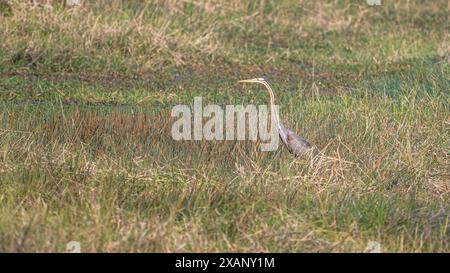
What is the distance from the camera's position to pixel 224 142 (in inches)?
310

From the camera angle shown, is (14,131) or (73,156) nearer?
(73,156)

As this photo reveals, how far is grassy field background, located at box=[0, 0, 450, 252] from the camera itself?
626cm

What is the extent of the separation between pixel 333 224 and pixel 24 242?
1.74 meters

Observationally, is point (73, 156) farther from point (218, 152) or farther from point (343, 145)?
point (343, 145)

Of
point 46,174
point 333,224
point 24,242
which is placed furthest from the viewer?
point 46,174

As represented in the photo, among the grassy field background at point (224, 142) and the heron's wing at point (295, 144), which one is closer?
the grassy field background at point (224, 142)

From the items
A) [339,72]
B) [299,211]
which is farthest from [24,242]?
[339,72]

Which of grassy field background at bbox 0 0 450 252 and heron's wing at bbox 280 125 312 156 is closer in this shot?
grassy field background at bbox 0 0 450 252

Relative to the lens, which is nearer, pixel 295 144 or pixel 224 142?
pixel 295 144

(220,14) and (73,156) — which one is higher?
(220,14)

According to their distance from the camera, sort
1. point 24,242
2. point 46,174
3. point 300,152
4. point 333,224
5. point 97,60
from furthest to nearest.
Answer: point 97,60 < point 300,152 < point 46,174 < point 333,224 < point 24,242

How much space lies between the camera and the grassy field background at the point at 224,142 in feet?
20.5

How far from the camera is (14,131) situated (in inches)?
303
